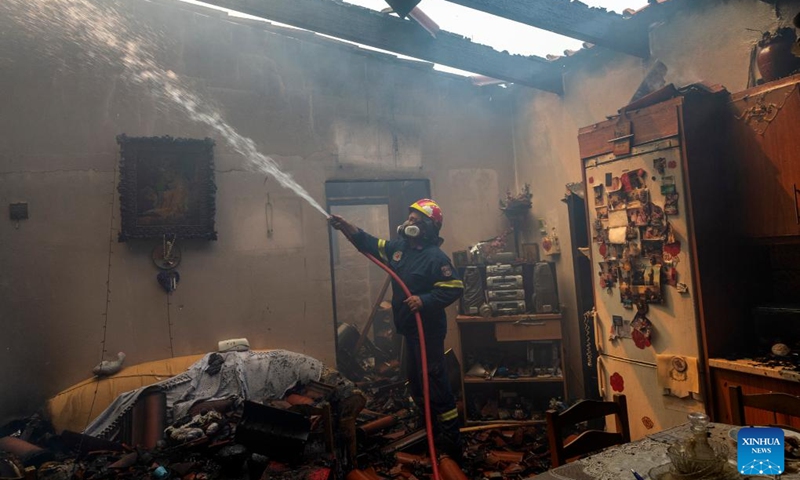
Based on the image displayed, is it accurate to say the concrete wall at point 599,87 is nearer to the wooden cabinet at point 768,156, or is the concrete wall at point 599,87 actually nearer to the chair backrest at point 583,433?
the wooden cabinet at point 768,156

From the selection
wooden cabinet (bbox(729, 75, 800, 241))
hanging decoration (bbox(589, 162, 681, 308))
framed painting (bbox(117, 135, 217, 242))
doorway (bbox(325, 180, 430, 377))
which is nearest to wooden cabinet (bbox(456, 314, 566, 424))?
hanging decoration (bbox(589, 162, 681, 308))

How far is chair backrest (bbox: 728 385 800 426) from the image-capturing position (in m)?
2.08

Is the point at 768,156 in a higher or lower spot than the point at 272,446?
higher

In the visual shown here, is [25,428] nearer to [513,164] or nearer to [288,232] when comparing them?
[288,232]

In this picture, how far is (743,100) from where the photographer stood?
324 cm

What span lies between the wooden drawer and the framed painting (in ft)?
11.8

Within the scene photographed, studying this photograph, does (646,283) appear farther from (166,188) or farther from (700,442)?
(166,188)

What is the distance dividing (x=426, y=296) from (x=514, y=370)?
1.87 meters

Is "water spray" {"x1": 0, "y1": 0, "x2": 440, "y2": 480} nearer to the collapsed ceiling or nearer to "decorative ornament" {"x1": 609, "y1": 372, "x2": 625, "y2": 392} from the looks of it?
the collapsed ceiling

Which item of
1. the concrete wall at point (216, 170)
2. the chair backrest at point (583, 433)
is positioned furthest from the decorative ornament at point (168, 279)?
the chair backrest at point (583, 433)

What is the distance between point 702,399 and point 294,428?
3219mm

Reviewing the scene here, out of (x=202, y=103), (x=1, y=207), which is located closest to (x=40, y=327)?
(x=1, y=207)

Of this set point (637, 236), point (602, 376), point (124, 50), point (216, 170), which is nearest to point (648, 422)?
point (602, 376)

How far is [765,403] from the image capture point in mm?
2174
